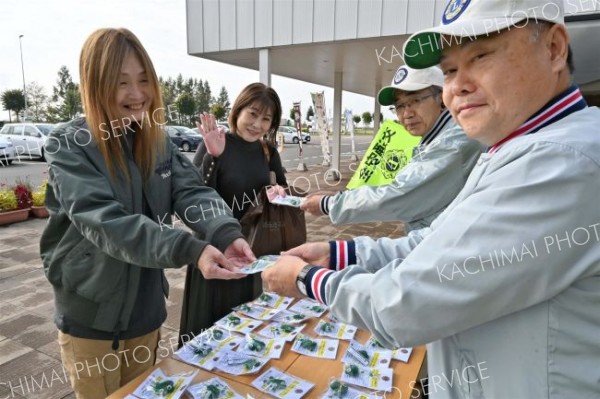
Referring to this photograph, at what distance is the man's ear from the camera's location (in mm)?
841

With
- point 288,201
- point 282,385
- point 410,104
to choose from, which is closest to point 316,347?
point 282,385

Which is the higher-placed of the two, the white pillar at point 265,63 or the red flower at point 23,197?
the white pillar at point 265,63

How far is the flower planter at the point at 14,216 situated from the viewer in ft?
21.8

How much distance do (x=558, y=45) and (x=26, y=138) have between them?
18688mm

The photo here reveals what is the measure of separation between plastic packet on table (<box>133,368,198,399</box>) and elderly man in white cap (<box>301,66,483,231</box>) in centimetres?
118

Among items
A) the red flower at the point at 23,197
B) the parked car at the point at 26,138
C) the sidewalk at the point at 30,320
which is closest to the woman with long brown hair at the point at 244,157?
the sidewalk at the point at 30,320

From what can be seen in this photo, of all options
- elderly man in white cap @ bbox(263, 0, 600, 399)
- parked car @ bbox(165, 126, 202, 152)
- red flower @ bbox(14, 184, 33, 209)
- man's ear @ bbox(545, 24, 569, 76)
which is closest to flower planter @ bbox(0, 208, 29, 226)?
red flower @ bbox(14, 184, 33, 209)

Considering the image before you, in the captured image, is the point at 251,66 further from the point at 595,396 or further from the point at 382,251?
the point at 595,396

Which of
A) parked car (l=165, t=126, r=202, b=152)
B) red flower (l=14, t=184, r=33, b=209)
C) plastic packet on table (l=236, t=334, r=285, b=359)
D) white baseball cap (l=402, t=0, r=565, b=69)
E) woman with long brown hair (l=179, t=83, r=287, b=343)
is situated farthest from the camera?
parked car (l=165, t=126, r=202, b=152)

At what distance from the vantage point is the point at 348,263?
1.32 m

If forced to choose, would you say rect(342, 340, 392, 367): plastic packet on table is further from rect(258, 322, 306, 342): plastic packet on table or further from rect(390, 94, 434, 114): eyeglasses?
rect(390, 94, 434, 114): eyeglasses

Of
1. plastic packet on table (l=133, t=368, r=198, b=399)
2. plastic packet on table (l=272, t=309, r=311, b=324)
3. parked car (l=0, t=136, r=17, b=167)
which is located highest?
parked car (l=0, t=136, r=17, b=167)

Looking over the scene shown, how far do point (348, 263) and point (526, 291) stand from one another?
640 millimetres

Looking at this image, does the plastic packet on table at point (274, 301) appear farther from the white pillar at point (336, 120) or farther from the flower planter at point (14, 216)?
the white pillar at point (336, 120)
